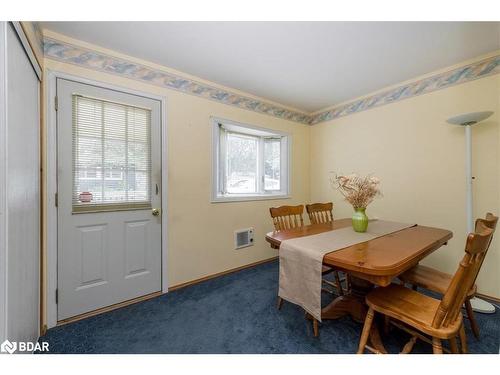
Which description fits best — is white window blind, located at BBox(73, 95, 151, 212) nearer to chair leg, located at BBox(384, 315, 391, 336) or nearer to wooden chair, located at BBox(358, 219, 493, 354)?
wooden chair, located at BBox(358, 219, 493, 354)

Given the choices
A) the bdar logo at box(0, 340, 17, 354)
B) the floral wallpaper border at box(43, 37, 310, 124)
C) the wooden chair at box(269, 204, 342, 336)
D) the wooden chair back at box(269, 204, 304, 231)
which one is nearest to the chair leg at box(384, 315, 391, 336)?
the wooden chair at box(269, 204, 342, 336)

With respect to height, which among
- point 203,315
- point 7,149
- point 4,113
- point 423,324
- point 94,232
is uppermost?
point 4,113

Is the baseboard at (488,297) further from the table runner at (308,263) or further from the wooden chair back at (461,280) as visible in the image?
the wooden chair back at (461,280)

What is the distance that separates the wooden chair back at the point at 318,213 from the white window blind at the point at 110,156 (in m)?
1.67

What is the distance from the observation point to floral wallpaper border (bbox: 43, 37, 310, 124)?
1.62m

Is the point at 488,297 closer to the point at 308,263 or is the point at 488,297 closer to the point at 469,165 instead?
the point at 469,165

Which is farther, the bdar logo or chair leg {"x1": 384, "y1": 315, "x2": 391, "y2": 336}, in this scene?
chair leg {"x1": 384, "y1": 315, "x2": 391, "y2": 336}

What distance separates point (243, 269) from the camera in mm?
2676

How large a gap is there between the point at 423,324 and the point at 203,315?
4.92 feet

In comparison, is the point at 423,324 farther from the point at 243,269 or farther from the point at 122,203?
the point at 122,203

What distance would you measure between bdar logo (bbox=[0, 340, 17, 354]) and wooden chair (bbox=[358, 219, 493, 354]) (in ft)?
5.86

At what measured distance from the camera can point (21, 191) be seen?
3.73ft

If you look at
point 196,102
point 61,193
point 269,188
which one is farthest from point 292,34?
point 61,193

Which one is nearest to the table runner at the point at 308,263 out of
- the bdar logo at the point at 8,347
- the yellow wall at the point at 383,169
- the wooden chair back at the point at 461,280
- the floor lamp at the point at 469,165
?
the wooden chair back at the point at 461,280
